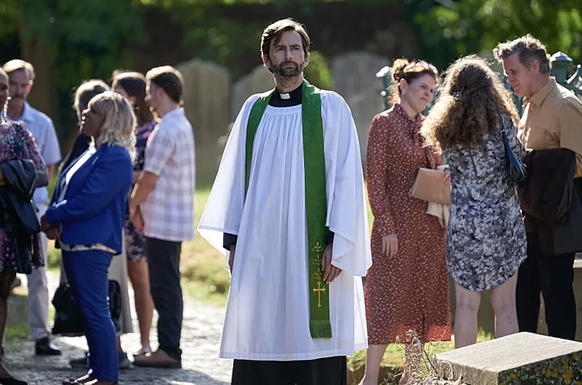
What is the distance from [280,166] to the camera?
4.83 meters

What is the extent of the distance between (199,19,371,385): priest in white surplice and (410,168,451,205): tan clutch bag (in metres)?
1.02

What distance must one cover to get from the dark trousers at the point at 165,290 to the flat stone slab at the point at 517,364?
311 cm

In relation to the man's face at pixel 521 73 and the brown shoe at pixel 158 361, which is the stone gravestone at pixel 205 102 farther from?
the man's face at pixel 521 73

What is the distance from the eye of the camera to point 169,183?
7.07m

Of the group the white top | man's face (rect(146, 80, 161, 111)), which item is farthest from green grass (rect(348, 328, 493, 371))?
the white top

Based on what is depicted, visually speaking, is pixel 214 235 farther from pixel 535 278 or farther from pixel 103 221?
pixel 535 278

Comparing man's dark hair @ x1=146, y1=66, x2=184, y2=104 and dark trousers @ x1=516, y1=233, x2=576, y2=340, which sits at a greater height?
man's dark hair @ x1=146, y1=66, x2=184, y2=104

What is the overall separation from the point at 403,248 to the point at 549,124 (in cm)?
107

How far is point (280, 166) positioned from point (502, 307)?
1.57 m

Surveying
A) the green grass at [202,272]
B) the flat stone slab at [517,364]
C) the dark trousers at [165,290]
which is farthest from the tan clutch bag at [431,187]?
the green grass at [202,272]

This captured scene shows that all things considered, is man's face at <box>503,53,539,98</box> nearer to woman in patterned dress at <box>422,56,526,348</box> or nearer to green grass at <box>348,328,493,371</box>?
woman in patterned dress at <box>422,56,526,348</box>

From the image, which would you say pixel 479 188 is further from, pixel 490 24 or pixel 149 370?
pixel 490 24

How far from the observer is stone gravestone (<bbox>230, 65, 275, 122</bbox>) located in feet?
59.1

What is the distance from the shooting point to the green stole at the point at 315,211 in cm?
475
